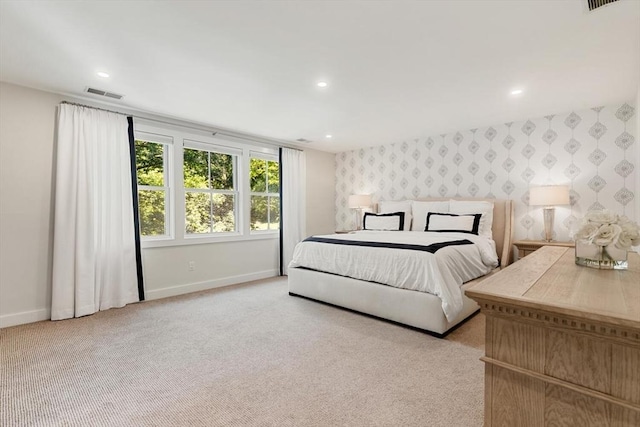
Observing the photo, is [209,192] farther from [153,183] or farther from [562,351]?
[562,351]

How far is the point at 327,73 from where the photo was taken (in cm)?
269

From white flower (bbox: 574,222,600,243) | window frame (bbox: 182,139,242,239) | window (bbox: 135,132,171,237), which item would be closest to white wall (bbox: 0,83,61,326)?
window (bbox: 135,132,171,237)

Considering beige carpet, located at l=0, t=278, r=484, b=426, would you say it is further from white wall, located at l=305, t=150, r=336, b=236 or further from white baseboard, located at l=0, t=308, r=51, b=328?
white wall, located at l=305, t=150, r=336, b=236

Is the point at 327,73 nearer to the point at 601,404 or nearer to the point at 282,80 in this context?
the point at 282,80

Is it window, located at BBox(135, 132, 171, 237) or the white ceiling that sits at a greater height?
the white ceiling

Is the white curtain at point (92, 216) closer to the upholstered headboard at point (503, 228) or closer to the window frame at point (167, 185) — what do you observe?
the window frame at point (167, 185)

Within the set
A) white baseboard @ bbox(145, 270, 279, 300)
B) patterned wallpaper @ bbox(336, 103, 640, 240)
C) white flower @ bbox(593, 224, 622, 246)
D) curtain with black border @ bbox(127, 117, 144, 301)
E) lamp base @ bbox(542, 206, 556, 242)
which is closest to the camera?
white flower @ bbox(593, 224, 622, 246)

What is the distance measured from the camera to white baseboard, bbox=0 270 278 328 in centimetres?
291

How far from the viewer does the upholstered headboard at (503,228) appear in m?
3.95

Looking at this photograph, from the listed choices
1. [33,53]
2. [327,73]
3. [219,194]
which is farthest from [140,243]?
[327,73]

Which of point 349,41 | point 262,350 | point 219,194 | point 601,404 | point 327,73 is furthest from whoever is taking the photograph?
point 219,194

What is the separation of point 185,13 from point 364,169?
14.0ft

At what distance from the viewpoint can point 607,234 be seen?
1.17m

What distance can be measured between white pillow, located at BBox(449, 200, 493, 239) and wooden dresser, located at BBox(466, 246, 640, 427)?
10.1 ft
